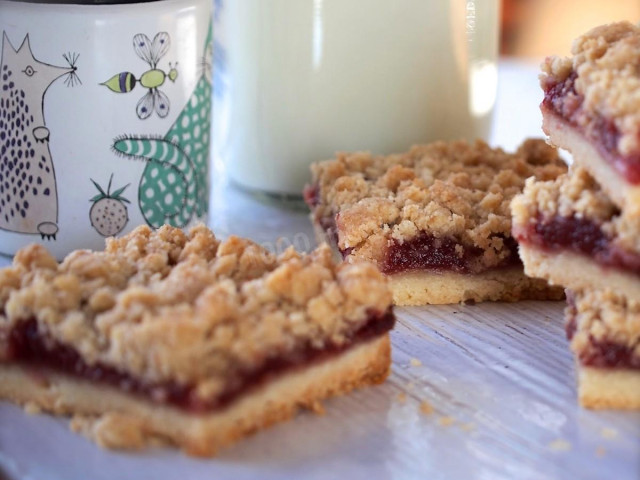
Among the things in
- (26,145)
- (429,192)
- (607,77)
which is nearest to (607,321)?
(607,77)

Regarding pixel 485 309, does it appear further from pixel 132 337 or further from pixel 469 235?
pixel 132 337

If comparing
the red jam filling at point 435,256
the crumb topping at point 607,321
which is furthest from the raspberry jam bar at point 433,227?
the crumb topping at point 607,321

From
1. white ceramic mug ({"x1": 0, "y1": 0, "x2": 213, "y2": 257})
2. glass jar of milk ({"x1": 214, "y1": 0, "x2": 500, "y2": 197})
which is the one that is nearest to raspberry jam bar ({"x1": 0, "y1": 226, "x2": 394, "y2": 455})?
white ceramic mug ({"x1": 0, "y1": 0, "x2": 213, "y2": 257})

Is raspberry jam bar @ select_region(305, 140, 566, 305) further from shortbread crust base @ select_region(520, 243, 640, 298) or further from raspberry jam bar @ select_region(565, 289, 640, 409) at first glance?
raspberry jam bar @ select_region(565, 289, 640, 409)

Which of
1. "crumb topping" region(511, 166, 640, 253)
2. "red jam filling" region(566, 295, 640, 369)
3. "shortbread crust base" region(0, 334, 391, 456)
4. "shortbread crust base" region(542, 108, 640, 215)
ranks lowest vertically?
"shortbread crust base" region(0, 334, 391, 456)

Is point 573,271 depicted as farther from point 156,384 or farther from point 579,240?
point 156,384

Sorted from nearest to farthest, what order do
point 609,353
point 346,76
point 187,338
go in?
1. point 187,338
2. point 609,353
3. point 346,76
